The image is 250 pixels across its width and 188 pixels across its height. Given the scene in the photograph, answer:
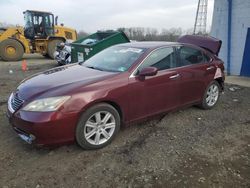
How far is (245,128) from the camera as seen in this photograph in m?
4.70

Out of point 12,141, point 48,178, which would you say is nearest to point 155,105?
point 48,178

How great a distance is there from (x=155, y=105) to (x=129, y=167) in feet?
4.40

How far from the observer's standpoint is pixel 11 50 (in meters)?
14.6

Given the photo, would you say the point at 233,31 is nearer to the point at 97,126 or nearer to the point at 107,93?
the point at 107,93

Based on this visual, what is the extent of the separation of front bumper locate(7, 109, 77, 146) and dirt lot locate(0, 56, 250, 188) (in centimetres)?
31

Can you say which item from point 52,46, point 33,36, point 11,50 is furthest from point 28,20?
point 11,50

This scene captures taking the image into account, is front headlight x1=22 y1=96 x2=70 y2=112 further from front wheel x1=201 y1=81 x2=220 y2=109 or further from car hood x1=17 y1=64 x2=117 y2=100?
front wheel x1=201 y1=81 x2=220 y2=109

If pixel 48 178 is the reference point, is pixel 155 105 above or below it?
above

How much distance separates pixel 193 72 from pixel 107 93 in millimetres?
2056

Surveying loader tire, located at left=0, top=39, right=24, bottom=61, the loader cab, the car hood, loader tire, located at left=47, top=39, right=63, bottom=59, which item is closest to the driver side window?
the car hood

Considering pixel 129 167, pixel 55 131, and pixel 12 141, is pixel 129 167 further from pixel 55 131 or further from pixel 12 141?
pixel 12 141

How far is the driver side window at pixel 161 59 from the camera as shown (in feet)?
13.9

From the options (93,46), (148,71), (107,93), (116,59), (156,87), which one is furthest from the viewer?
(93,46)

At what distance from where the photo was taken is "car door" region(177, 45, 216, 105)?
4.80m
